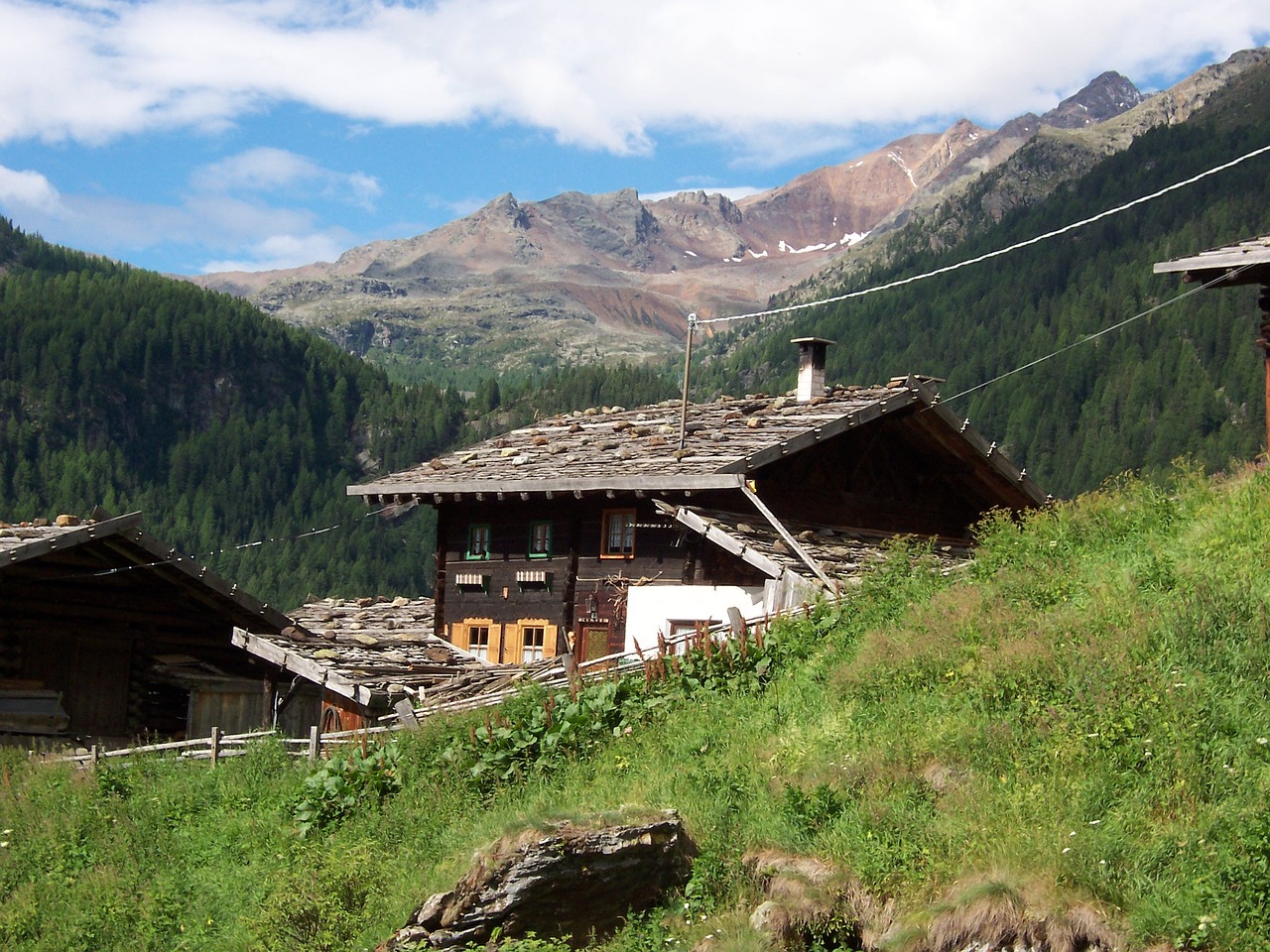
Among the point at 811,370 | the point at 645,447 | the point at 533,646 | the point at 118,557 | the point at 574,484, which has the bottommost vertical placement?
the point at 533,646

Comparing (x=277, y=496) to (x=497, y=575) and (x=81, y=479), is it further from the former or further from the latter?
(x=497, y=575)

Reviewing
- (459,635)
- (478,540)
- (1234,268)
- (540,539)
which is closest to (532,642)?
(540,539)

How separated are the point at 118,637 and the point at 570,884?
628 inches

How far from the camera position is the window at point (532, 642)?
27.8 metres

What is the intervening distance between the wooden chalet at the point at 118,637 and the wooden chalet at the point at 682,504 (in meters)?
A: 4.01

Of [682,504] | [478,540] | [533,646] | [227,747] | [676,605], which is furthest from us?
[478,540]

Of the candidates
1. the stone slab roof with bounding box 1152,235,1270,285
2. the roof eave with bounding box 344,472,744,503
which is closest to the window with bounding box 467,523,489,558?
the roof eave with bounding box 344,472,744,503

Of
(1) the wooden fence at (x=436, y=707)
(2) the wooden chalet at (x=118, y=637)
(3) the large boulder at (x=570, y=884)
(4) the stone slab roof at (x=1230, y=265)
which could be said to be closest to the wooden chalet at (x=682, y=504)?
(1) the wooden fence at (x=436, y=707)

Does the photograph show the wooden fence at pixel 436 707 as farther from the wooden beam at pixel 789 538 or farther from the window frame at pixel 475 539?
the window frame at pixel 475 539

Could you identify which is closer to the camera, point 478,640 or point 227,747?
point 227,747

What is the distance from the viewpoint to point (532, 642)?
28.1 m

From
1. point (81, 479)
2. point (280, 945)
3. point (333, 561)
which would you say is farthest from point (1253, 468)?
point (81, 479)

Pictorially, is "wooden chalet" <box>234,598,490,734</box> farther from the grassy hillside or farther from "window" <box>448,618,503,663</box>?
the grassy hillside

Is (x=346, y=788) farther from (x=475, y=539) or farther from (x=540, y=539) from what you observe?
(x=475, y=539)
